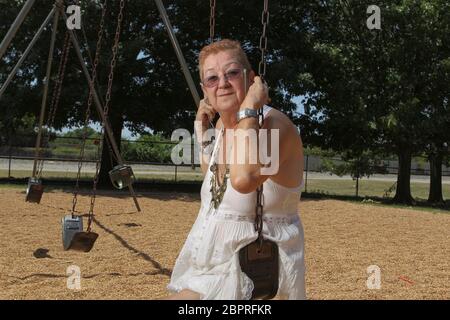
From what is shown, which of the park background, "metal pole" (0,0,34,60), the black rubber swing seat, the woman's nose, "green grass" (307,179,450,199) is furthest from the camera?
"green grass" (307,179,450,199)

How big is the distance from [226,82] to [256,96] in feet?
0.53

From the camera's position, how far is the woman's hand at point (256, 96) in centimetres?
176

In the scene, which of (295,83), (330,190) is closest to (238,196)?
(295,83)

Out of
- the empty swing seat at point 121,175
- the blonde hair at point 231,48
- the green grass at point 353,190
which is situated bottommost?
the green grass at point 353,190

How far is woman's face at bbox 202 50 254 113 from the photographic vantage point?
1895mm

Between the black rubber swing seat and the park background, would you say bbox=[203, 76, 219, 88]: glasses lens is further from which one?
the park background

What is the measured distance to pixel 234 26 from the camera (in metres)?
15.5

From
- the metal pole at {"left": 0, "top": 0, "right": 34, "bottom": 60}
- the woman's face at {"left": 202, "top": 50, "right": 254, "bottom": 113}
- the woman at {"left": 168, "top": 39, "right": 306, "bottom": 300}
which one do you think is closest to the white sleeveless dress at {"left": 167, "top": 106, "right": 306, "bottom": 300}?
the woman at {"left": 168, "top": 39, "right": 306, "bottom": 300}

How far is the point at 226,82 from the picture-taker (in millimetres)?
1892

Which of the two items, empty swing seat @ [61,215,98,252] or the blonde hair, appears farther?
empty swing seat @ [61,215,98,252]

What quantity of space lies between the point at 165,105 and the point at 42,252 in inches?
378

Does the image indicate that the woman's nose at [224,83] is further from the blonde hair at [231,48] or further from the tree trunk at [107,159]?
the tree trunk at [107,159]

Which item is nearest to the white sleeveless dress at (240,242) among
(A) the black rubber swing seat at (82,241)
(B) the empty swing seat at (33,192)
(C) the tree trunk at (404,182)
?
(A) the black rubber swing seat at (82,241)
